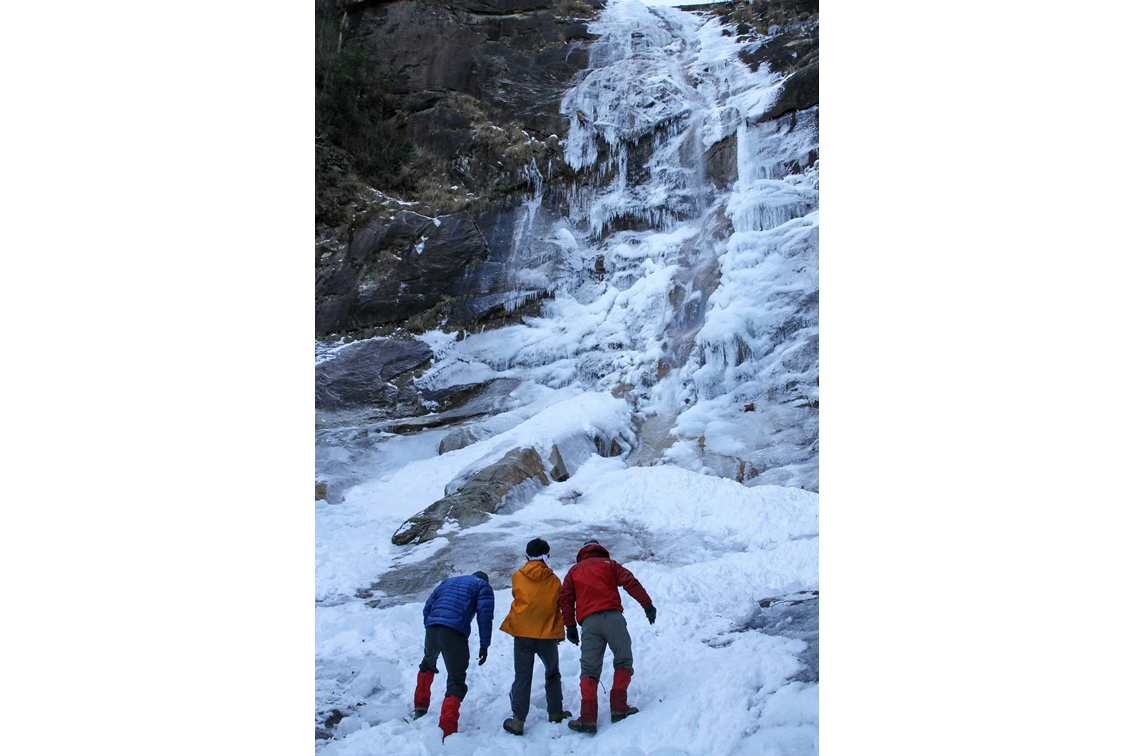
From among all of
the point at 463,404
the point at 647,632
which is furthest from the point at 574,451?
the point at 647,632

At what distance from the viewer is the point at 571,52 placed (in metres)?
7.77

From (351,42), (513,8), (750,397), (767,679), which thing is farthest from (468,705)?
(513,8)

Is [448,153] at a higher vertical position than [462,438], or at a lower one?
higher

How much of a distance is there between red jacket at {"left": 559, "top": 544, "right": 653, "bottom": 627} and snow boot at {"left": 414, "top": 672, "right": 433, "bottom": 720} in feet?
2.35

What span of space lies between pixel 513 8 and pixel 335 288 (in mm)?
3427

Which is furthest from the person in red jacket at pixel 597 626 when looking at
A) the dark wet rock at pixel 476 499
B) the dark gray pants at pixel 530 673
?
the dark wet rock at pixel 476 499

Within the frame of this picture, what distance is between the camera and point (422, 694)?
12.7ft

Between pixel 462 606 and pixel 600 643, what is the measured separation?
66 cm

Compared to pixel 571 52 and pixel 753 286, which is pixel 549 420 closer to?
pixel 753 286

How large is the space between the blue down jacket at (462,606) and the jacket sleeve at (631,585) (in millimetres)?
602

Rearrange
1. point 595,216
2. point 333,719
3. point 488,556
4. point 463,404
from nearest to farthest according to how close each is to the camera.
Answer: point 333,719 < point 488,556 < point 463,404 < point 595,216

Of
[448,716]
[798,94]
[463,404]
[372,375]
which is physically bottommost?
[448,716]

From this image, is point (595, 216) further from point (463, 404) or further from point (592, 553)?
point (592, 553)

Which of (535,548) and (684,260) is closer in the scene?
(535,548)
